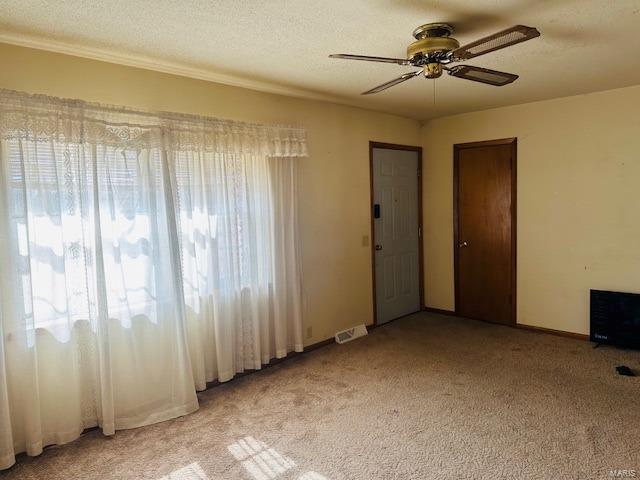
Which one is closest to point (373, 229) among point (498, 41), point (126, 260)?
point (126, 260)

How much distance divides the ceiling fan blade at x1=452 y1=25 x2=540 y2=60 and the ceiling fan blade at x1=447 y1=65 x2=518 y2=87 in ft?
0.47

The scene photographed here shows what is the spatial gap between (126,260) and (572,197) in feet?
13.6

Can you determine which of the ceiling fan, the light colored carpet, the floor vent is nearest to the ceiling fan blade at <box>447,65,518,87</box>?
the ceiling fan

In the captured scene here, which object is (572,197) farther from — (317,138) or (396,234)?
(317,138)

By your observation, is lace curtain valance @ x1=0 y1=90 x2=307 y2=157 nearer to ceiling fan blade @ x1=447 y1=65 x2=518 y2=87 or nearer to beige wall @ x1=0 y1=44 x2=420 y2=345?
beige wall @ x1=0 y1=44 x2=420 y2=345

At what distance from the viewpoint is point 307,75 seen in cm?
325

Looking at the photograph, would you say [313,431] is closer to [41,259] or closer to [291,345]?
[291,345]

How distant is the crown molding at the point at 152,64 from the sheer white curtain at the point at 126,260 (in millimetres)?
335

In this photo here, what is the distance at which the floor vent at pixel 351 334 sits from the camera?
4.30 m

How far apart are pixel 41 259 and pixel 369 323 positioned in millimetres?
3246

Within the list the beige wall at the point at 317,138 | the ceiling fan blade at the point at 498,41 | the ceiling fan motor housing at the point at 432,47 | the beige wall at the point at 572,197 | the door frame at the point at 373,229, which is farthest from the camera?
the door frame at the point at 373,229

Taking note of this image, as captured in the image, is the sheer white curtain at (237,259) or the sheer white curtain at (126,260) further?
the sheer white curtain at (237,259)

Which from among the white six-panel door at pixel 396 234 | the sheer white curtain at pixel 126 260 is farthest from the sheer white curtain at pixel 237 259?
the white six-panel door at pixel 396 234

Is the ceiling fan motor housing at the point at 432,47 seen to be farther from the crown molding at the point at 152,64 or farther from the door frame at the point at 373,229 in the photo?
the door frame at the point at 373,229
